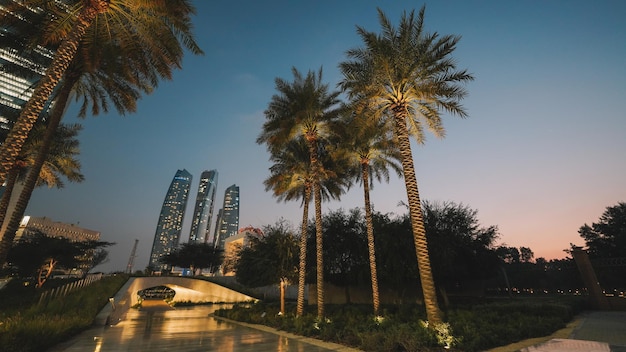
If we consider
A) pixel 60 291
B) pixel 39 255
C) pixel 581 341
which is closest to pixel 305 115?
pixel 581 341

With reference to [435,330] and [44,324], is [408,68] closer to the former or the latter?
[435,330]

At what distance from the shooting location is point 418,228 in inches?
479

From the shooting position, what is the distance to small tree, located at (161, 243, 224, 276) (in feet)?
225

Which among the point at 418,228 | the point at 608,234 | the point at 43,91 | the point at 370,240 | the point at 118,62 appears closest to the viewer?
the point at 43,91

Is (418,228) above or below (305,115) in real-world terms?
below

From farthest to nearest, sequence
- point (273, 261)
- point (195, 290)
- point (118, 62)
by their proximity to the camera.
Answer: point (195, 290)
point (273, 261)
point (118, 62)

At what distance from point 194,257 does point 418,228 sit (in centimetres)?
6823

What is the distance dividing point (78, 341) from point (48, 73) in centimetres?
1144

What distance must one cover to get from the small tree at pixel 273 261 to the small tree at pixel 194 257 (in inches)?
1916

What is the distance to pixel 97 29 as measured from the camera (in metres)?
13.2

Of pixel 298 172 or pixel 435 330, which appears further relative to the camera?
pixel 298 172

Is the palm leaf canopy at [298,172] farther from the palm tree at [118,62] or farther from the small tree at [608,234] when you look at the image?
the small tree at [608,234]

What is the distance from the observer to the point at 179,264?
68.8 metres

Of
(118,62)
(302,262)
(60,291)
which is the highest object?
(118,62)
